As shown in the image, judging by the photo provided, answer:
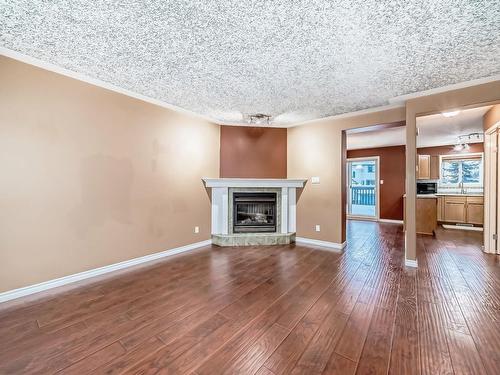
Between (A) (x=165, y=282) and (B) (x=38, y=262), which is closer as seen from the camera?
(B) (x=38, y=262)

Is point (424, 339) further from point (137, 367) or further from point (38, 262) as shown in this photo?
point (38, 262)

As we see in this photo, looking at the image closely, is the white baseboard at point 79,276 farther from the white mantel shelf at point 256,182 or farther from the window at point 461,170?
the window at point 461,170

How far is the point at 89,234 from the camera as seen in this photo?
2.78 metres

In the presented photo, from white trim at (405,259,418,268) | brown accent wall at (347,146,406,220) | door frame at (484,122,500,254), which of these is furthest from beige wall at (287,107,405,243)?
brown accent wall at (347,146,406,220)

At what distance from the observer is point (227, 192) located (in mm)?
4445

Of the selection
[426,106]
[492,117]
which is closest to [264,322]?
[426,106]

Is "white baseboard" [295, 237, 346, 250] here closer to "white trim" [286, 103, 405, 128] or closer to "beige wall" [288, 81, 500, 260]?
"beige wall" [288, 81, 500, 260]

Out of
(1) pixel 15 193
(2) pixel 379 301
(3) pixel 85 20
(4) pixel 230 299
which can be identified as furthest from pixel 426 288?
(1) pixel 15 193

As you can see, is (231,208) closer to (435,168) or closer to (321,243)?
(321,243)

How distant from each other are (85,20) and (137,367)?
261 centimetres

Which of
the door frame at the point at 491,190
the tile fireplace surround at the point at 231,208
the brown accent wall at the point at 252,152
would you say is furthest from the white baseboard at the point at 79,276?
the door frame at the point at 491,190

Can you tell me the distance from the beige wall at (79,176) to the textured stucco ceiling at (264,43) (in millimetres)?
362

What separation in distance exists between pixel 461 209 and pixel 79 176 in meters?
8.94

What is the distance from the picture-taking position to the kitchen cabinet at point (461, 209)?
6109 mm
